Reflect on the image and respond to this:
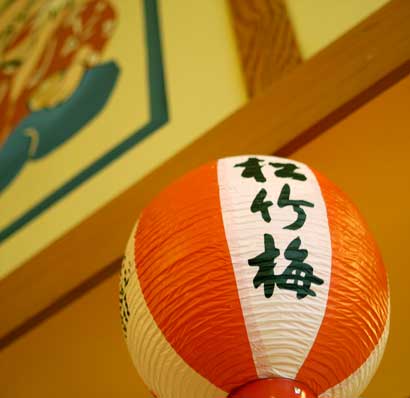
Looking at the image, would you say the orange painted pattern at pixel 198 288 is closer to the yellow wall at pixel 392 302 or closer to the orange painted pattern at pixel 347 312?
the orange painted pattern at pixel 347 312

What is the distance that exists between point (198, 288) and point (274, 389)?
12 cm

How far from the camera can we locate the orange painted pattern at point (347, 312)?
0.57 metres

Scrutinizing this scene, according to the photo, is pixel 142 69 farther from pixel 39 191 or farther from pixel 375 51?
pixel 375 51

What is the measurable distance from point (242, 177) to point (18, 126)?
1451 mm

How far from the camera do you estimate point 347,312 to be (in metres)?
0.57

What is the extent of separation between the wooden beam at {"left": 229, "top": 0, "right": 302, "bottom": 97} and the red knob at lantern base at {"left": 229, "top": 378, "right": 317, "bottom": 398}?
79 cm

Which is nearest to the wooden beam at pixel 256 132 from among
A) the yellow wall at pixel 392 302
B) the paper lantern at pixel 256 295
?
the yellow wall at pixel 392 302

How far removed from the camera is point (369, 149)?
1018 mm

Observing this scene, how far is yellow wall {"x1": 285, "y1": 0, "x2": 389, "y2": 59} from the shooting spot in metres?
1.23

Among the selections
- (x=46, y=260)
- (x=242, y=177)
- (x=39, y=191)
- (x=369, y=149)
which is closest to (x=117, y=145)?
(x=39, y=191)

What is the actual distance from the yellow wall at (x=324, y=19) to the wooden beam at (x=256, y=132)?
14cm

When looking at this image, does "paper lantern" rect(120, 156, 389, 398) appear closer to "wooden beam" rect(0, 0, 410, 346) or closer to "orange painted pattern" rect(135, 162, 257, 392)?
"orange painted pattern" rect(135, 162, 257, 392)

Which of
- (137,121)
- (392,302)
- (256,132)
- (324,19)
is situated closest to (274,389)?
(392,302)

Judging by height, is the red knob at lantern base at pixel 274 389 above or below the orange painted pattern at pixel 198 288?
below
